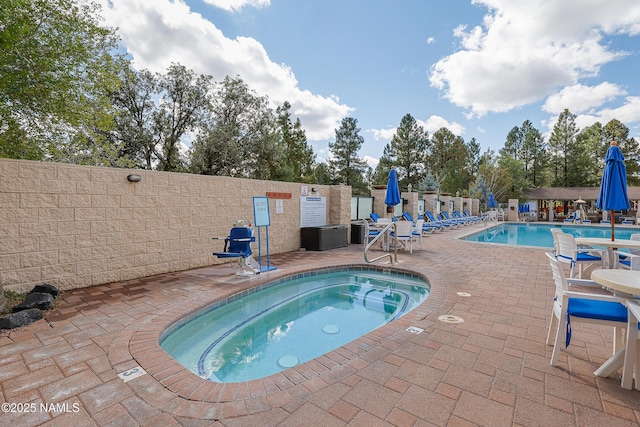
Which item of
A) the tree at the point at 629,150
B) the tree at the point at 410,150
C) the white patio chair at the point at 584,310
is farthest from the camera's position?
the tree at the point at 410,150

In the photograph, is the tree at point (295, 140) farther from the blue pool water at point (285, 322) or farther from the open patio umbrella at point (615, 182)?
the open patio umbrella at point (615, 182)

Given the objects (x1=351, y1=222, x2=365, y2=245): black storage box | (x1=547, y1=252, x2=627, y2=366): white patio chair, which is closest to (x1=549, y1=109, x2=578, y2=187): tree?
(x1=351, y1=222, x2=365, y2=245): black storage box

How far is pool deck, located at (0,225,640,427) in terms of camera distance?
173cm

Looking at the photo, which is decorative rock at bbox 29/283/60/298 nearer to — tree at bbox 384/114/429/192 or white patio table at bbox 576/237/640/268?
white patio table at bbox 576/237/640/268

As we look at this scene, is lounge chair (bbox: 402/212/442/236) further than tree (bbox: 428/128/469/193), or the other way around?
tree (bbox: 428/128/469/193)

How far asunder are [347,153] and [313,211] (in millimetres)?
26407

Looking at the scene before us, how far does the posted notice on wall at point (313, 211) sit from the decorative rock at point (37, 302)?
5694 millimetres

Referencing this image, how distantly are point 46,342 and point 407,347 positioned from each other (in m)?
3.30

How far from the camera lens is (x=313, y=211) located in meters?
8.86

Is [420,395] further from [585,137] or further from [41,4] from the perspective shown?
[585,137]

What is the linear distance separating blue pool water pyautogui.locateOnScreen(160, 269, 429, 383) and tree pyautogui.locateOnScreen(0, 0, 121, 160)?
200 inches

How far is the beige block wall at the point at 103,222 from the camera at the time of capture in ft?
12.9

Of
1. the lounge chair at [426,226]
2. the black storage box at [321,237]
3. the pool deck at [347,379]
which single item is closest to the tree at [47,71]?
the pool deck at [347,379]

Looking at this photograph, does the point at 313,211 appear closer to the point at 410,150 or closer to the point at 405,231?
the point at 405,231
